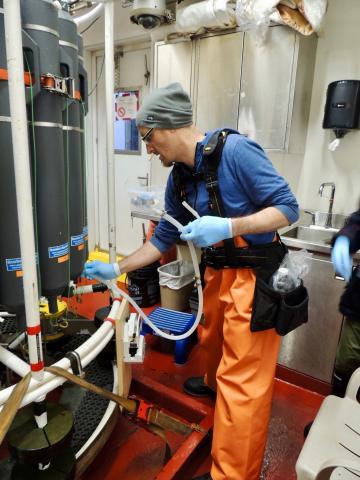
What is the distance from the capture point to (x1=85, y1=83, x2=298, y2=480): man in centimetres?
121

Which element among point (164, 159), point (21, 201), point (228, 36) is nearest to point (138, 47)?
point (228, 36)

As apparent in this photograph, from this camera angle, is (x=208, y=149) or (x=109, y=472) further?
(x=109, y=472)

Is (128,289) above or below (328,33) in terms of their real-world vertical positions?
below

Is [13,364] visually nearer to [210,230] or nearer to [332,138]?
[210,230]

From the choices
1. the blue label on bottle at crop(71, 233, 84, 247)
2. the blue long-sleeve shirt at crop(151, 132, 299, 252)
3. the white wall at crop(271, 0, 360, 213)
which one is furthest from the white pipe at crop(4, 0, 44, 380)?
the white wall at crop(271, 0, 360, 213)

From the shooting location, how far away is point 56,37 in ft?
3.40

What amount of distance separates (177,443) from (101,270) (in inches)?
34.5

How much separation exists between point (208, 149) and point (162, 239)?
0.53 metres

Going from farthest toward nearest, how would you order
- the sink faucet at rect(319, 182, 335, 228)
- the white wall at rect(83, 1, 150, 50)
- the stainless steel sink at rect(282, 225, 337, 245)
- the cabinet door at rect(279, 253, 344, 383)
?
1. the white wall at rect(83, 1, 150, 50)
2. the sink faucet at rect(319, 182, 335, 228)
3. the stainless steel sink at rect(282, 225, 337, 245)
4. the cabinet door at rect(279, 253, 344, 383)

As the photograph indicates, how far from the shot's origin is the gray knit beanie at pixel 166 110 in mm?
1260

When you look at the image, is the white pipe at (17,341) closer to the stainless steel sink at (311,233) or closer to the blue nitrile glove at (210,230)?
the blue nitrile glove at (210,230)

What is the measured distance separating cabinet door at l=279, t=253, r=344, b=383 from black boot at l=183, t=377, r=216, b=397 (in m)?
0.53

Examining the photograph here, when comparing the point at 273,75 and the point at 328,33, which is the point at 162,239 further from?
the point at 328,33

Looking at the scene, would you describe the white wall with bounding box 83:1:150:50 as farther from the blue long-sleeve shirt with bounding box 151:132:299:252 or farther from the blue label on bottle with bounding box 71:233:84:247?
the blue label on bottle with bounding box 71:233:84:247
